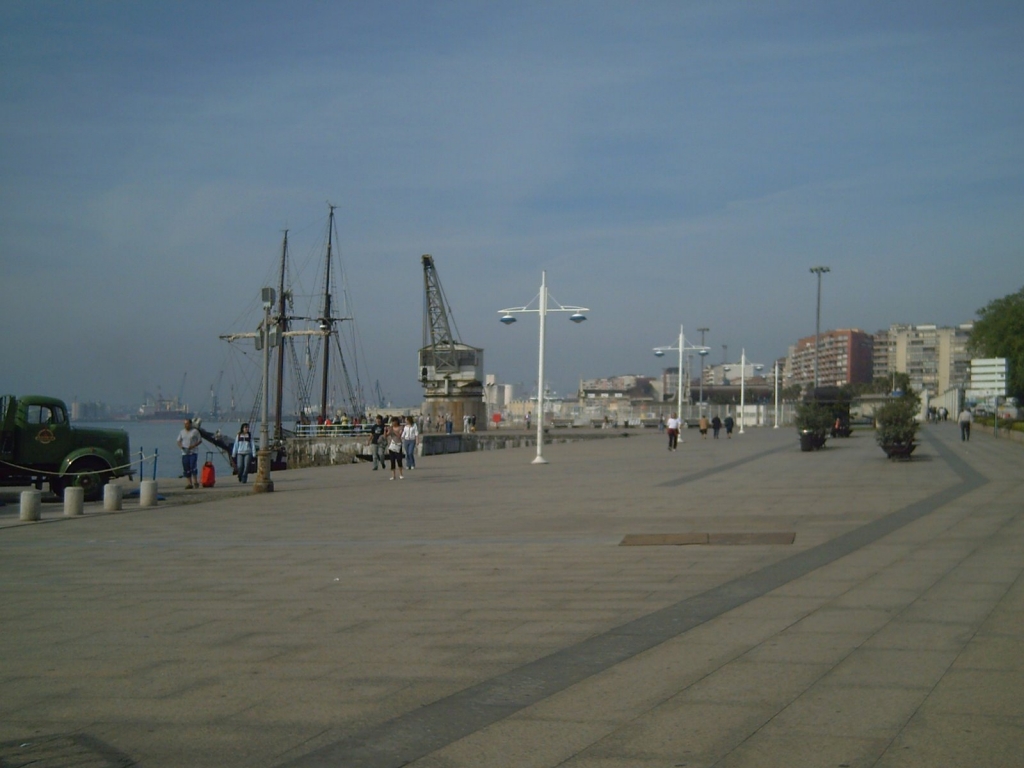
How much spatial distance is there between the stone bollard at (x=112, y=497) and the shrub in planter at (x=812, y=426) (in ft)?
72.7

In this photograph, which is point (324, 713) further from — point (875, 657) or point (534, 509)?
point (534, 509)

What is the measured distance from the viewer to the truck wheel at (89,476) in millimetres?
21862

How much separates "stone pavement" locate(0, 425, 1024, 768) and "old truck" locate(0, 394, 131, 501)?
6.93 m

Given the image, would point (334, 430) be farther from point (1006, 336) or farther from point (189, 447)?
point (1006, 336)

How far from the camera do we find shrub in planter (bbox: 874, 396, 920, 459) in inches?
1035

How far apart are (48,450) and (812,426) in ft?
77.8

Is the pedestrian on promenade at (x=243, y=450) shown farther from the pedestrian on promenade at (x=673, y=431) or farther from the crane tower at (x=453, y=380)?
the crane tower at (x=453, y=380)

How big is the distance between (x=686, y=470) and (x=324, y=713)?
2105cm

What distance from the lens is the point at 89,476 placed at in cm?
2197

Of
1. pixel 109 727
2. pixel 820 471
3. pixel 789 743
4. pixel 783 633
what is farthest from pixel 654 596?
pixel 820 471

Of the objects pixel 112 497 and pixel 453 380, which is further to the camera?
pixel 453 380

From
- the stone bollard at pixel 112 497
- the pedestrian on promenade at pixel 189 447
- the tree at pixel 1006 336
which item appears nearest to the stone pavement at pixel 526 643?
the stone bollard at pixel 112 497

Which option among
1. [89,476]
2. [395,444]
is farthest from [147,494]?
[395,444]

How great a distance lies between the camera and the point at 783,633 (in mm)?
7105
